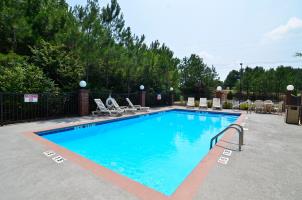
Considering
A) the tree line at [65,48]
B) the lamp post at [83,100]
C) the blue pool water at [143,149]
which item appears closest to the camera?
the blue pool water at [143,149]

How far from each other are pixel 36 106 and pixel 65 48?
4988 millimetres

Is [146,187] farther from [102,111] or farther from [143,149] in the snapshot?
[102,111]

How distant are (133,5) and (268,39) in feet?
41.1

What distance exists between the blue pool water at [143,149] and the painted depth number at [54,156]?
113 cm

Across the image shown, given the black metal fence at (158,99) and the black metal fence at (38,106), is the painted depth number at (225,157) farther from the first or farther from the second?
the black metal fence at (158,99)

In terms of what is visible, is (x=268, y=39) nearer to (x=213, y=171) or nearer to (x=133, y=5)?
(x=133, y=5)

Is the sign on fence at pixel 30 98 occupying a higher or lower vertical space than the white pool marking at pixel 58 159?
higher

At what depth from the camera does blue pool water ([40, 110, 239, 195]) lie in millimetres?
4664

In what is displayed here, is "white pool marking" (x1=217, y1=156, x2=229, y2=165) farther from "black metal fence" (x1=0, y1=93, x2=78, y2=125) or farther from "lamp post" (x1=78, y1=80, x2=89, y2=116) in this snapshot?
"lamp post" (x1=78, y1=80, x2=89, y2=116)

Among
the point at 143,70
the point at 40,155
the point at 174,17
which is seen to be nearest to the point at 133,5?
the point at 174,17

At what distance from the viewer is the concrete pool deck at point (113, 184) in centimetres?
294

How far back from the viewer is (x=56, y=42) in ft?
41.5

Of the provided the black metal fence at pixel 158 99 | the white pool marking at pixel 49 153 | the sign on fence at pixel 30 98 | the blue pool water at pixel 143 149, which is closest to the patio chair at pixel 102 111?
the blue pool water at pixel 143 149

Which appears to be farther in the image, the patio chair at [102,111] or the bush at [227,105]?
the bush at [227,105]
